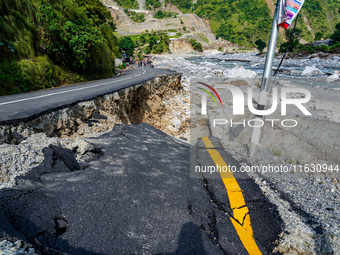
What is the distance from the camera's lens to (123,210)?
66.7 inches

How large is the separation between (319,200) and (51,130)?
4301 millimetres

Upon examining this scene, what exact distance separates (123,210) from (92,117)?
303cm

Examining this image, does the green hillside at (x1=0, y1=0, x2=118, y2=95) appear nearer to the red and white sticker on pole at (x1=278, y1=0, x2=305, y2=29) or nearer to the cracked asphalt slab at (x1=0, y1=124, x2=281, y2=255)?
the cracked asphalt slab at (x1=0, y1=124, x2=281, y2=255)

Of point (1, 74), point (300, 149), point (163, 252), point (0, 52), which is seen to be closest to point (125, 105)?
point (1, 74)

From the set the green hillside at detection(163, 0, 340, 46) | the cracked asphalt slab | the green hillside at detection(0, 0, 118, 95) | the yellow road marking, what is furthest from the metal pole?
the green hillside at detection(163, 0, 340, 46)

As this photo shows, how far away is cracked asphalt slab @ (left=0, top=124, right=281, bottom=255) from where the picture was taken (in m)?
1.36

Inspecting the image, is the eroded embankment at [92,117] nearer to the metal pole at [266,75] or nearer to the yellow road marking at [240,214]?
the yellow road marking at [240,214]

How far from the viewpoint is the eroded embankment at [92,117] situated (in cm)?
289

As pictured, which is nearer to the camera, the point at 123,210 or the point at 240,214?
the point at 123,210

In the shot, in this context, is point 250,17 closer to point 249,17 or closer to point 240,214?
point 249,17

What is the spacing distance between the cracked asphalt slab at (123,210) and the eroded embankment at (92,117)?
0.97 metres

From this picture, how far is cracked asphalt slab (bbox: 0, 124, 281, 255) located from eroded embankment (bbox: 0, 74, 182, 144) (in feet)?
3.18

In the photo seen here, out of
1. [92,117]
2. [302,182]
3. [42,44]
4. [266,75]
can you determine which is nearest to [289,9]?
[266,75]

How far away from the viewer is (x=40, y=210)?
1463 millimetres
